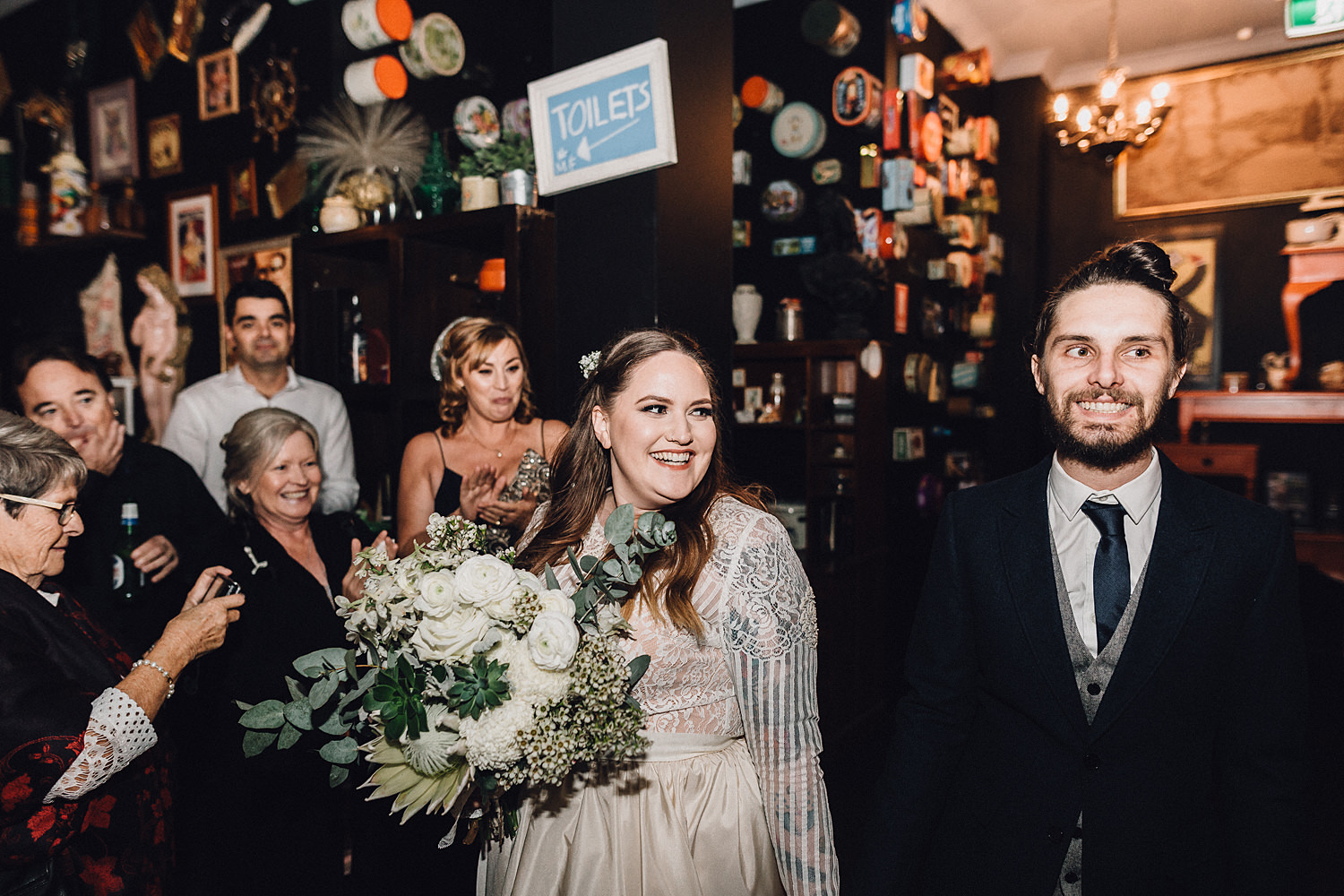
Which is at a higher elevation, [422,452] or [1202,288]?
[1202,288]

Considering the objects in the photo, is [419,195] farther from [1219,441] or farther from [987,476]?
[1219,441]

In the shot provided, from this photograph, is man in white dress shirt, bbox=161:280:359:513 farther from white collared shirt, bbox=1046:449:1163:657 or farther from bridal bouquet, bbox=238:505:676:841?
white collared shirt, bbox=1046:449:1163:657

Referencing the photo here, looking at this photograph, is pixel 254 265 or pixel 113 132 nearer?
pixel 254 265

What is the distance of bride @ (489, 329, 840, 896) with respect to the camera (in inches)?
55.9

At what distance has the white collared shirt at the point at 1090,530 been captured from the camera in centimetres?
141

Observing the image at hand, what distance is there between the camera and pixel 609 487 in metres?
1.74

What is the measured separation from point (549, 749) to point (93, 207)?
5515mm

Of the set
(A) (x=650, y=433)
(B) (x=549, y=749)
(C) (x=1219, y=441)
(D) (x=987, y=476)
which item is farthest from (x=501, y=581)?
(C) (x=1219, y=441)

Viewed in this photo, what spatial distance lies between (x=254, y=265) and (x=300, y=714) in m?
3.98

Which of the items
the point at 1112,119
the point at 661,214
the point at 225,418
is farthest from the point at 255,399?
the point at 1112,119

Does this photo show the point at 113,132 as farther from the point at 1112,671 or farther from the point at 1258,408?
the point at 1258,408

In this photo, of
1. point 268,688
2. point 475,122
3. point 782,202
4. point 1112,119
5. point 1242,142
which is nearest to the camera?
point 268,688

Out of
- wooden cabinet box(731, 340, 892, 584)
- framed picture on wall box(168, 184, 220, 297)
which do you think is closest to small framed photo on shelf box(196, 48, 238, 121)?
framed picture on wall box(168, 184, 220, 297)

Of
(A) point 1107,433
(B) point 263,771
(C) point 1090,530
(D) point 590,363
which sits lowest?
(B) point 263,771
